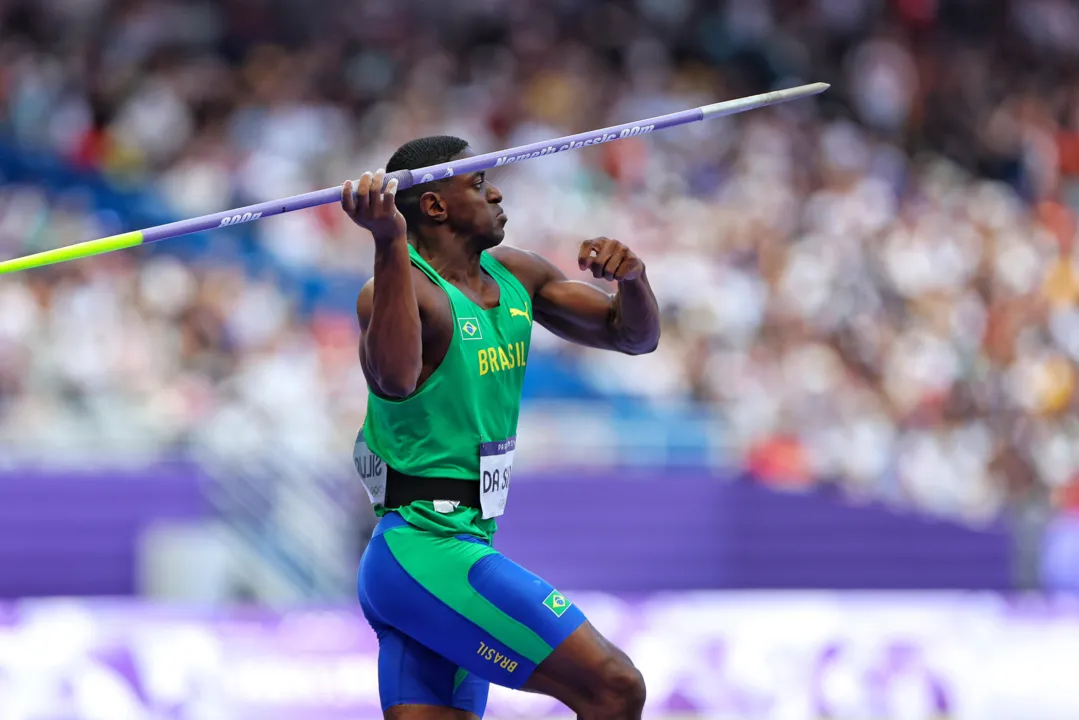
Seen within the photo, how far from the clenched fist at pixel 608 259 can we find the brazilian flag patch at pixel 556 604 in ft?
3.49

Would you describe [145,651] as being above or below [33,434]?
below

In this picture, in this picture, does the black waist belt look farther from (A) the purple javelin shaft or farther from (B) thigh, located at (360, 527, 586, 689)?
(A) the purple javelin shaft

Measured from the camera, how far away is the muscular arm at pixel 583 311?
5656mm

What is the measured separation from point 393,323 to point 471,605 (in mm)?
958

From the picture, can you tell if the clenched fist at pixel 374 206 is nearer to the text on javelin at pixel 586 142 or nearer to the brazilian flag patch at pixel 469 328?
the brazilian flag patch at pixel 469 328

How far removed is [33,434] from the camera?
1180 centimetres

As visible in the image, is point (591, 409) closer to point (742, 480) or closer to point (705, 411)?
point (705, 411)

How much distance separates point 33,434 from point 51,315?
4.70 ft

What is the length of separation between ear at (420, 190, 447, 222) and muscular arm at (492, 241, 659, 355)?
45cm

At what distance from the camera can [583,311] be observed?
5.78 meters

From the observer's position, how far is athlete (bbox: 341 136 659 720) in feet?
16.0

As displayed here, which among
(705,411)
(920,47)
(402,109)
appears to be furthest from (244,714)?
(920,47)

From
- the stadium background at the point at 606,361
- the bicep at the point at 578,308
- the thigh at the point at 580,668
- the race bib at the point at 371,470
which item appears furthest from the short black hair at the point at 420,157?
the stadium background at the point at 606,361

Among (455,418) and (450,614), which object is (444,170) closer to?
(455,418)
